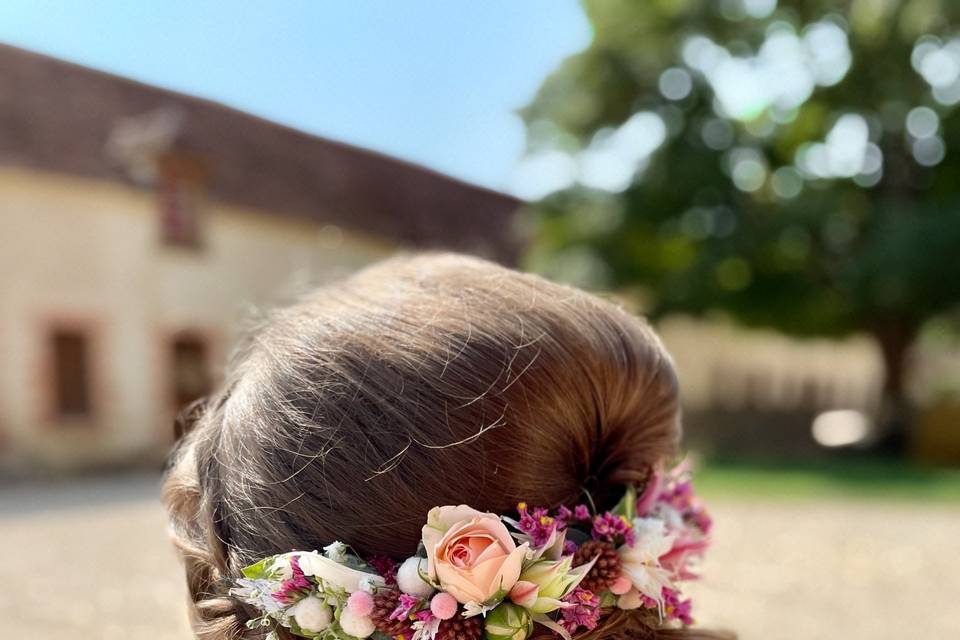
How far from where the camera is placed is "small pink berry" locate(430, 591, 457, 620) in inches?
42.9

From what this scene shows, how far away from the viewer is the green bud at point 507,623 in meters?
1.12

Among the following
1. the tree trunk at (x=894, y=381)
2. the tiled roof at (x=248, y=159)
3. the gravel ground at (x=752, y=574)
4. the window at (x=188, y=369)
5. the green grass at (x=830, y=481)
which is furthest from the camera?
the tree trunk at (x=894, y=381)

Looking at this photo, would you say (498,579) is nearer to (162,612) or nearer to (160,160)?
(162,612)

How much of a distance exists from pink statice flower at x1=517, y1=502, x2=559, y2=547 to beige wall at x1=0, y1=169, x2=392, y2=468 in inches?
404

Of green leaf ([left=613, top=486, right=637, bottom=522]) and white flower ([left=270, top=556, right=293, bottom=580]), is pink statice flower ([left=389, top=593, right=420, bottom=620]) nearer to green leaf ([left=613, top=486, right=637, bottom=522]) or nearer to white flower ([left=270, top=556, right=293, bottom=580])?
white flower ([left=270, top=556, right=293, bottom=580])

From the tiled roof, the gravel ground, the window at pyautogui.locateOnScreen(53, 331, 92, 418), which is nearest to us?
the gravel ground

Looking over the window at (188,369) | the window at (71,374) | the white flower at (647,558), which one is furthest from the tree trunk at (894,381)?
the white flower at (647,558)

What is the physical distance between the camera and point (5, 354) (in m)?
11.7

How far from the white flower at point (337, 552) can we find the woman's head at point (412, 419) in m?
0.03

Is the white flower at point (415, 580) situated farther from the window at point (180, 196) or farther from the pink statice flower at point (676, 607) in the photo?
the window at point (180, 196)

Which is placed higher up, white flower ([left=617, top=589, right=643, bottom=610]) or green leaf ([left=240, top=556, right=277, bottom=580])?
green leaf ([left=240, top=556, right=277, bottom=580])

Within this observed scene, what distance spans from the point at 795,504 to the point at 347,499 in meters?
8.26

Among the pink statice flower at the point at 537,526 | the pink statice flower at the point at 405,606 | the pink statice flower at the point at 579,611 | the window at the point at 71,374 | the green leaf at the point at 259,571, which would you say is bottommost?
the window at the point at 71,374

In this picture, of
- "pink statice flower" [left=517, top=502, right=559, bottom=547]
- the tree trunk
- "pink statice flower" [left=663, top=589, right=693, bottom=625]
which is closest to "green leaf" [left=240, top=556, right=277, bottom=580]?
"pink statice flower" [left=517, top=502, right=559, bottom=547]
